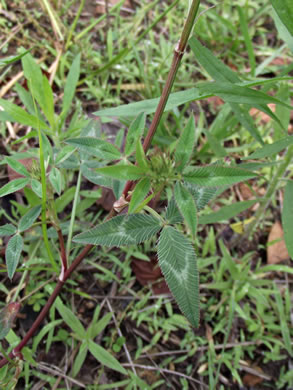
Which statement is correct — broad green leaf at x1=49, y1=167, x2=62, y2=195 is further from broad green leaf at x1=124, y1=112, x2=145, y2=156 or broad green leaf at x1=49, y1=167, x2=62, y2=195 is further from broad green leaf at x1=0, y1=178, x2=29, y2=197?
broad green leaf at x1=124, y1=112, x2=145, y2=156

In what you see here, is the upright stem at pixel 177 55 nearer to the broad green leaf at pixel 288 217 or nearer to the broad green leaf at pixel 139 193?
the broad green leaf at pixel 139 193

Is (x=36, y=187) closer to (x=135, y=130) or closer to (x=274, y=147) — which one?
(x=135, y=130)

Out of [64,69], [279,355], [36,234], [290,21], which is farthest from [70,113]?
[279,355]

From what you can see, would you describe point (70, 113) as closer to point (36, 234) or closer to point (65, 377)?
point (36, 234)

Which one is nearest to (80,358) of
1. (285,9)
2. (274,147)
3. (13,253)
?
(13,253)

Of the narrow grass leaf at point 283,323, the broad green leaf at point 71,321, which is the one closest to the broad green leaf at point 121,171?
the broad green leaf at point 71,321
